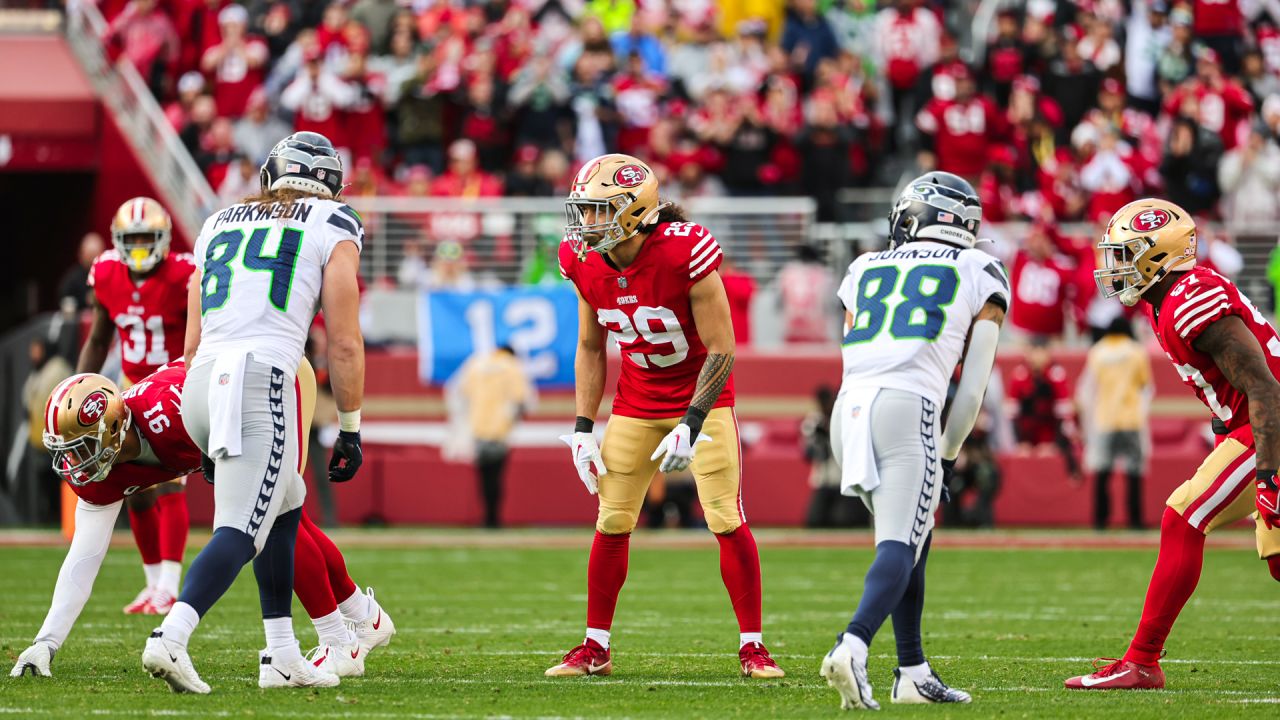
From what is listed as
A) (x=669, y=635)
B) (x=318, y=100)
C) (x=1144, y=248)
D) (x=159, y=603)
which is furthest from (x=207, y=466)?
(x=318, y=100)

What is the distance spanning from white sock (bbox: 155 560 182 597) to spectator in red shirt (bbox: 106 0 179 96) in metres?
11.6

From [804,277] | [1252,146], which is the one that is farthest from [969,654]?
[1252,146]

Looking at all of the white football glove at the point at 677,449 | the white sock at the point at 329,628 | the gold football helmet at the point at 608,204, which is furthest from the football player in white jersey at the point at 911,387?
the white sock at the point at 329,628

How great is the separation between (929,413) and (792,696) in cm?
116

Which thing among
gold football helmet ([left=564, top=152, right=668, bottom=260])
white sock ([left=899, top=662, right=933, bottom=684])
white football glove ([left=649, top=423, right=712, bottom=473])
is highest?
gold football helmet ([left=564, top=152, right=668, bottom=260])

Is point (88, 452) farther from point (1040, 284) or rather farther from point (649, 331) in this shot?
point (1040, 284)

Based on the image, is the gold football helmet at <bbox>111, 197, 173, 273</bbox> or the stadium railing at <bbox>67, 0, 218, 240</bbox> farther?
the stadium railing at <bbox>67, 0, 218, 240</bbox>

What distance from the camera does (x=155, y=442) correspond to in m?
7.11

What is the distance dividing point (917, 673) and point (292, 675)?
2.25 m

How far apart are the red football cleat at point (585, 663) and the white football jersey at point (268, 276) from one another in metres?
1.61

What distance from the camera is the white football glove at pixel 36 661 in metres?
6.93

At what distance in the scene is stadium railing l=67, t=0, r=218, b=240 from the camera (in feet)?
60.7

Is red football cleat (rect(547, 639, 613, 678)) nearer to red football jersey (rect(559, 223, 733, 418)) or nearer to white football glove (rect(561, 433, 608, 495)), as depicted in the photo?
white football glove (rect(561, 433, 608, 495))

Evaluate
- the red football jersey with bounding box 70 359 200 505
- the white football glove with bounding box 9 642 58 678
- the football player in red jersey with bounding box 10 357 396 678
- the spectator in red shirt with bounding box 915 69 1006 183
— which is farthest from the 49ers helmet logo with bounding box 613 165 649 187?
the spectator in red shirt with bounding box 915 69 1006 183
